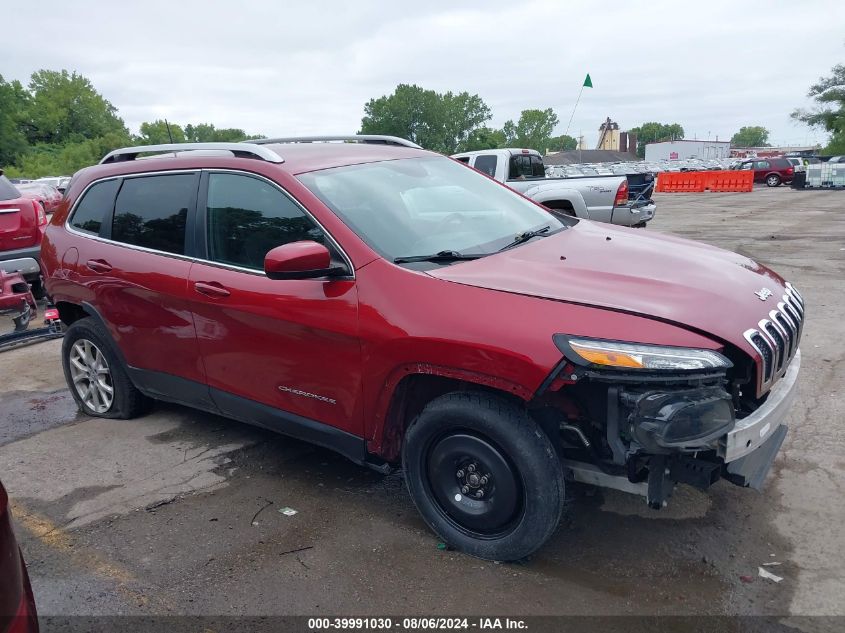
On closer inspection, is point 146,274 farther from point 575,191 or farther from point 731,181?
point 731,181

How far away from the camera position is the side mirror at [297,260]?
3051 millimetres

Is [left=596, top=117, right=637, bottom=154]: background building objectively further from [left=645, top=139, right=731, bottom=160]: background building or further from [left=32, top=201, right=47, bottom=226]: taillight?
[left=32, top=201, right=47, bottom=226]: taillight

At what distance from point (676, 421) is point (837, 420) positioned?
2.57 metres

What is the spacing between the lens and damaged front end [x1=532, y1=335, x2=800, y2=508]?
2559 millimetres

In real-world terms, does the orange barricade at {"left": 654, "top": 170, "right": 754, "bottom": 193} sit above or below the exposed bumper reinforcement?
above

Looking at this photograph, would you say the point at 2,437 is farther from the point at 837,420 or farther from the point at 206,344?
the point at 837,420

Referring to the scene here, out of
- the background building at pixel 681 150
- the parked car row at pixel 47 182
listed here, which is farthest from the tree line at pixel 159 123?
the parked car row at pixel 47 182

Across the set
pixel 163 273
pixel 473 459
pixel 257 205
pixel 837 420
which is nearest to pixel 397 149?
pixel 257 205

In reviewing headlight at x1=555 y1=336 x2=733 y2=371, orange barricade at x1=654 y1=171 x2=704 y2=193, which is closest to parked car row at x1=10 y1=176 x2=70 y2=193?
headlight at x1=555 y1=336 x2=733 y2=371

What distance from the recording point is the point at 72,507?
3721mm

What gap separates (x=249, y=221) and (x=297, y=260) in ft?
2.67

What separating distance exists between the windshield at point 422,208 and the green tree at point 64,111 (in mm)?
95503

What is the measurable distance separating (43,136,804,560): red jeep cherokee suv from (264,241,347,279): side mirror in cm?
1

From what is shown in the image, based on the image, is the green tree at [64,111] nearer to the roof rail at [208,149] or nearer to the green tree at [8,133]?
the green tree at [8,133]
